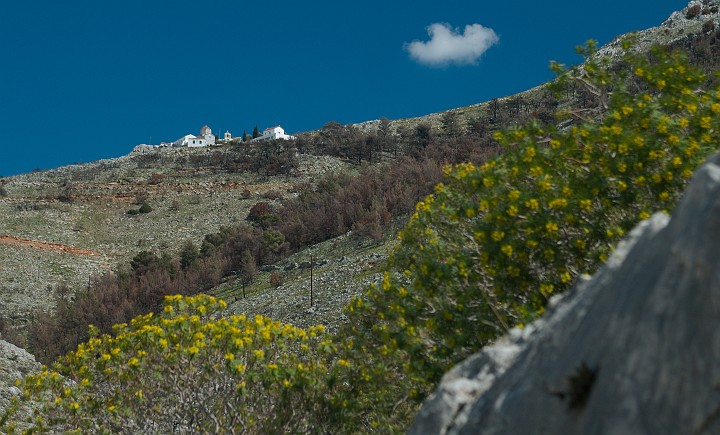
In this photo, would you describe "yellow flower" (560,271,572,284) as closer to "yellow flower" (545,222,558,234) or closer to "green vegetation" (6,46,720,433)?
"green vegetation" (6,46,720,433)

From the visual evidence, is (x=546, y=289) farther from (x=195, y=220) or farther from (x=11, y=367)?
(x=195, y=220)

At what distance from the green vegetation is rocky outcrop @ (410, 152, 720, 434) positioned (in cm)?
260

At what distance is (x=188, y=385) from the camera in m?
9.25

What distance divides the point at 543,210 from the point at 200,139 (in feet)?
545

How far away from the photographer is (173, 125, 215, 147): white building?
16538 centimetres

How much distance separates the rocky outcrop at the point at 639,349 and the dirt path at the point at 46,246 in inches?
2427

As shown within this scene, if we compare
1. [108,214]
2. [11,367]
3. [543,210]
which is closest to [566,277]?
[543,210]

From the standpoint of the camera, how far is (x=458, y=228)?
26.5 feet

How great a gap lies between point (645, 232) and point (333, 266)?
109 ft

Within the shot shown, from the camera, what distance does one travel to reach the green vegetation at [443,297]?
253 inches

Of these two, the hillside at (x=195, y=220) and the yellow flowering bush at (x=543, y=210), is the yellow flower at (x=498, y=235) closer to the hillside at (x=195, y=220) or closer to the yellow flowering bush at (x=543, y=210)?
the yellow flowering bush at (x=543, y=210)

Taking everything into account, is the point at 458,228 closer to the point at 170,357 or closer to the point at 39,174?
the point at 170,357

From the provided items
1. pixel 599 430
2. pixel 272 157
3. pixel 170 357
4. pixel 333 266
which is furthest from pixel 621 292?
pixel 272 157

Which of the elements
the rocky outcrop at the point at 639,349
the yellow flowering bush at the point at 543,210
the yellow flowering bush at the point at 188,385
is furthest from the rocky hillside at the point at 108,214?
the rocky outcrop at the point at 639,349
